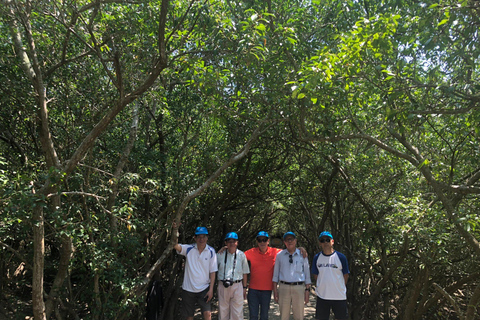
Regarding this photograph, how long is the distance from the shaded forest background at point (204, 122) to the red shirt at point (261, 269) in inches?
55.8

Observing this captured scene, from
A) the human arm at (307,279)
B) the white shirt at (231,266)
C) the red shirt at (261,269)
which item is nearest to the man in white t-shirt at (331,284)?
the human arm at (307,279)

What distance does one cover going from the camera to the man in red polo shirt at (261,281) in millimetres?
5426

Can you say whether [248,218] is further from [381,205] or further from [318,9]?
[318,9]

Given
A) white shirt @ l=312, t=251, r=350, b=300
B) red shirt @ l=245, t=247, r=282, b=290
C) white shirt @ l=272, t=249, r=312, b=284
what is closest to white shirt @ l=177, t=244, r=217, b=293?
red shirt @ l=245, t=247, r=282, b=290

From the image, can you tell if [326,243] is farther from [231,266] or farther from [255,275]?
[231,266]

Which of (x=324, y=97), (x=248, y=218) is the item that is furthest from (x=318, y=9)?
(x=248, y=218)

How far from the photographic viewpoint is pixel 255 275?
5.51 meters

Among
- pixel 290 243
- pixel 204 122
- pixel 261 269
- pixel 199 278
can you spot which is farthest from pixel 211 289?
pixel 204 122

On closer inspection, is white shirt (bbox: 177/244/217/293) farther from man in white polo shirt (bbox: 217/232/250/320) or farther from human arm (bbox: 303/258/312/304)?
human arm (bbox: 303/258/312/304)

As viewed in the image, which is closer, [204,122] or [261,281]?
[261,281]

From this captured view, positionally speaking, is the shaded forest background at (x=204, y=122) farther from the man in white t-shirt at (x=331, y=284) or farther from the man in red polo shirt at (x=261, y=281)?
the man in red polo shirt at (x=261, y=281)

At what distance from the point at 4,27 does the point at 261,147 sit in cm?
504

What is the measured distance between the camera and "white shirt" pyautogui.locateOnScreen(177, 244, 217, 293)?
5.39m

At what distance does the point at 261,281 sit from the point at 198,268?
3.34 feet
